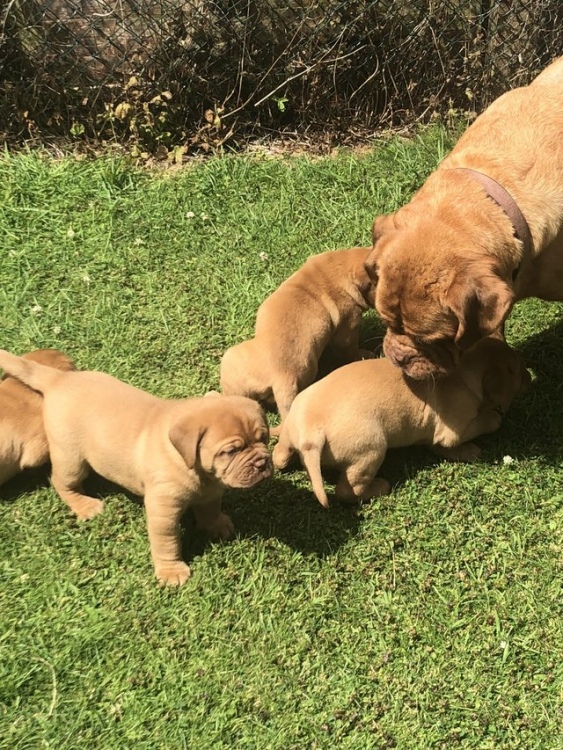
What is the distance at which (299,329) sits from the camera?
4.70m

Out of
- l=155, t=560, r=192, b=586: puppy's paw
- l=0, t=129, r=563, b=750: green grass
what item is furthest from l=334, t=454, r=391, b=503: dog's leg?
l=155, t=560, r=192, b=586: puppy's paw

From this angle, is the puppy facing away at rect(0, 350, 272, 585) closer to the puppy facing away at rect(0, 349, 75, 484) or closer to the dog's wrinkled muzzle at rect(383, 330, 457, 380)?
the puppy facing away at rect(0, 349, 75, 484)

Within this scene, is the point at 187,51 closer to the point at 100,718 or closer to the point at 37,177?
the point at 37,177

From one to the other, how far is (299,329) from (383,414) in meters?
0.86

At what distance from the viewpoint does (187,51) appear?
666cm

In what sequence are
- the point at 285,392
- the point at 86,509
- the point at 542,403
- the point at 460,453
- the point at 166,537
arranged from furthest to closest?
the point at 542,403, the point at 460,453, the point at 285,392, the point at 86,509, the point at 166,537

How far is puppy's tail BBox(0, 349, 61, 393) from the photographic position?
14.0 feet

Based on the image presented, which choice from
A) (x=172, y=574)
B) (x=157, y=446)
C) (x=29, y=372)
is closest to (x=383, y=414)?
(x=157, y=446)

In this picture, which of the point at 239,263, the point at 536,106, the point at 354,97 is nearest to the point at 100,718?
the point at 239,263

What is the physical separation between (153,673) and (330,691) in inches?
37.9

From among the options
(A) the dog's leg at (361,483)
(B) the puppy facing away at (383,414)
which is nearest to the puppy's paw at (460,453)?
(B) the puppy facing away at (383,414)

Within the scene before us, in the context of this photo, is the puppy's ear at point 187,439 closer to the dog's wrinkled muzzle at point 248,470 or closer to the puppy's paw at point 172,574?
the dog's wrinkled muzzle at point 248,470

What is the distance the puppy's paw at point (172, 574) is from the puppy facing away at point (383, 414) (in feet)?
2.96

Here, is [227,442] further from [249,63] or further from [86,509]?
[249,63]
